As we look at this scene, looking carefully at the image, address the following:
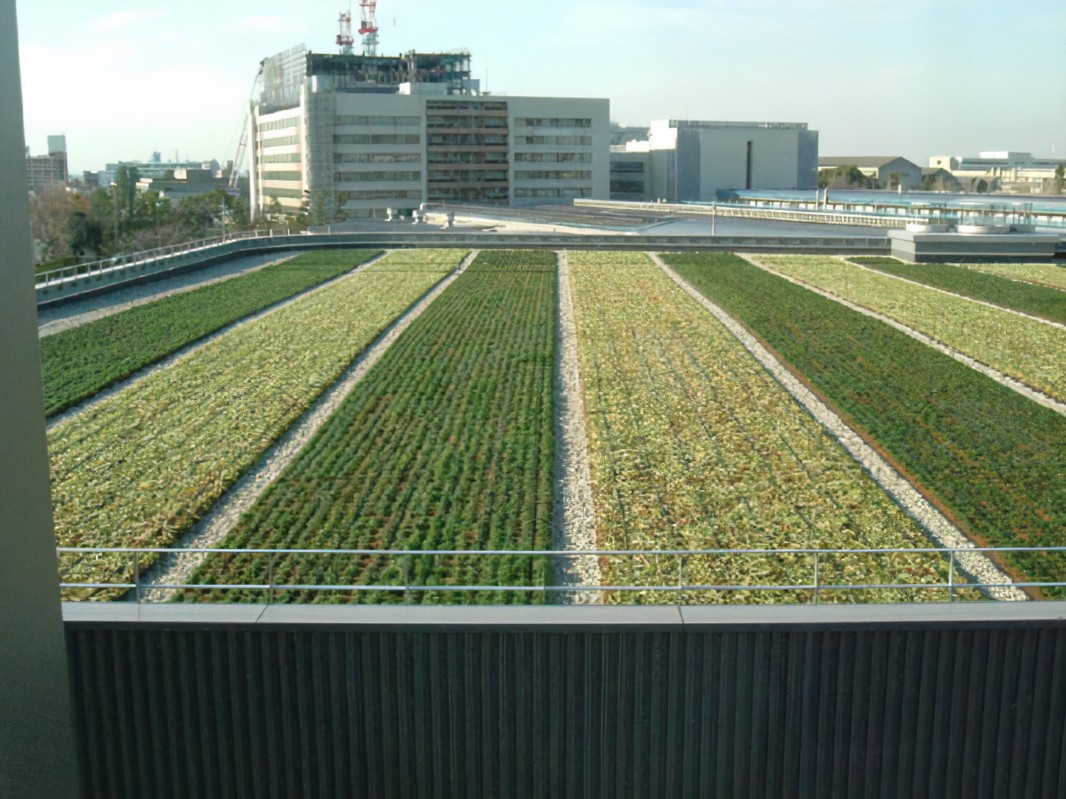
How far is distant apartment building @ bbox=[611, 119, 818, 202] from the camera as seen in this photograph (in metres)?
101

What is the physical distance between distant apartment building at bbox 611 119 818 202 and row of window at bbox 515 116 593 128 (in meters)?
8.65

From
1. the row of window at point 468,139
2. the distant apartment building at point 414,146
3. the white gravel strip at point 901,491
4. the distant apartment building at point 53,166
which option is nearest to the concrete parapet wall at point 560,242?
the distant apartment building at point 414,146

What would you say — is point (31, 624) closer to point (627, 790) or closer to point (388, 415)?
point (627, 790)

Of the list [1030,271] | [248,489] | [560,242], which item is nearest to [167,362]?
[248,489]

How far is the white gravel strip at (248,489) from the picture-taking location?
46.9 ft

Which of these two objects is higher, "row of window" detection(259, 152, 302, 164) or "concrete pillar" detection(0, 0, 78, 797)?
"row of window" detection(259, 152, 302, 164)

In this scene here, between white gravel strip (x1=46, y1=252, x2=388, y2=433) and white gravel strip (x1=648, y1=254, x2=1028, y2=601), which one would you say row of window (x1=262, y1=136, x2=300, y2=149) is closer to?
white gravel strip (x1=46, y1=252, x2=388, y2=433)

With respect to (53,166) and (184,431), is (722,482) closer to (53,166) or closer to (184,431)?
(184,431)

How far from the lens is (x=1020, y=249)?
51094mm

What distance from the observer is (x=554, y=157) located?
320 feet

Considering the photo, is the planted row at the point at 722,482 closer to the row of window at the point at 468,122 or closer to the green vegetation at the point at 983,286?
Answer: the green vegetation at the point at 983,286

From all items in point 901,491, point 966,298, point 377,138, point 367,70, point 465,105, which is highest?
point 367,70

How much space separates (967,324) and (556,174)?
68.1 m

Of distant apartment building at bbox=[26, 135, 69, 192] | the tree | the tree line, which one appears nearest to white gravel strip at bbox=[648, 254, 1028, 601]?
the tree line
